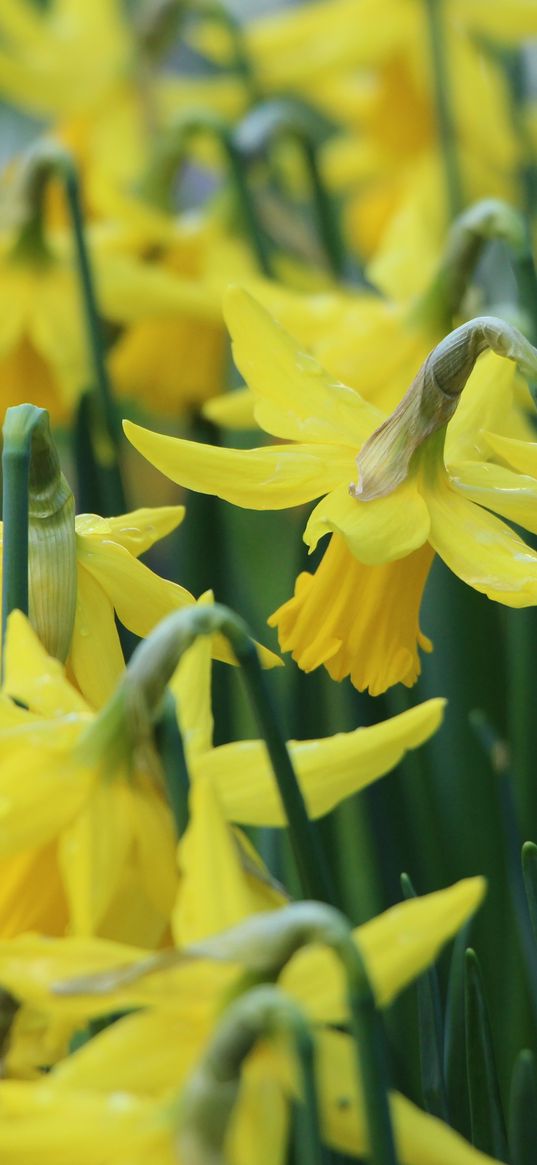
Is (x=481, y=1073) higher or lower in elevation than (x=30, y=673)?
lower

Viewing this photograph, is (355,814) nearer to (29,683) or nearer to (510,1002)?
(510,1002)

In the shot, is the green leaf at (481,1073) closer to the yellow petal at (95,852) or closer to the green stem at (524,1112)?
the green stem at (524,1112)

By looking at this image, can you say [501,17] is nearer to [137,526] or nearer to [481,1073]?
[137,526]

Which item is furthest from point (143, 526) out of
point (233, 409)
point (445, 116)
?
point (445, 116)

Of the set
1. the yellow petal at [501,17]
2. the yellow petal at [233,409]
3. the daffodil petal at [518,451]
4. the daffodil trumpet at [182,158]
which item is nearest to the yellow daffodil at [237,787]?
the daffodil petal at [518,451]

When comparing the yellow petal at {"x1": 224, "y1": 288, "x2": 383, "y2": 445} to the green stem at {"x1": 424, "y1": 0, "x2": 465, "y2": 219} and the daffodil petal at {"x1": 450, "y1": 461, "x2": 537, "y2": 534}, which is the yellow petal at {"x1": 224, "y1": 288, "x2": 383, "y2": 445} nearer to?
the daffodil petal at {"x1": 450, "y1": 461, "x2": 537, "y2": 534}

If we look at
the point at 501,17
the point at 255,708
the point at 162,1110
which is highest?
the point at 501,17
